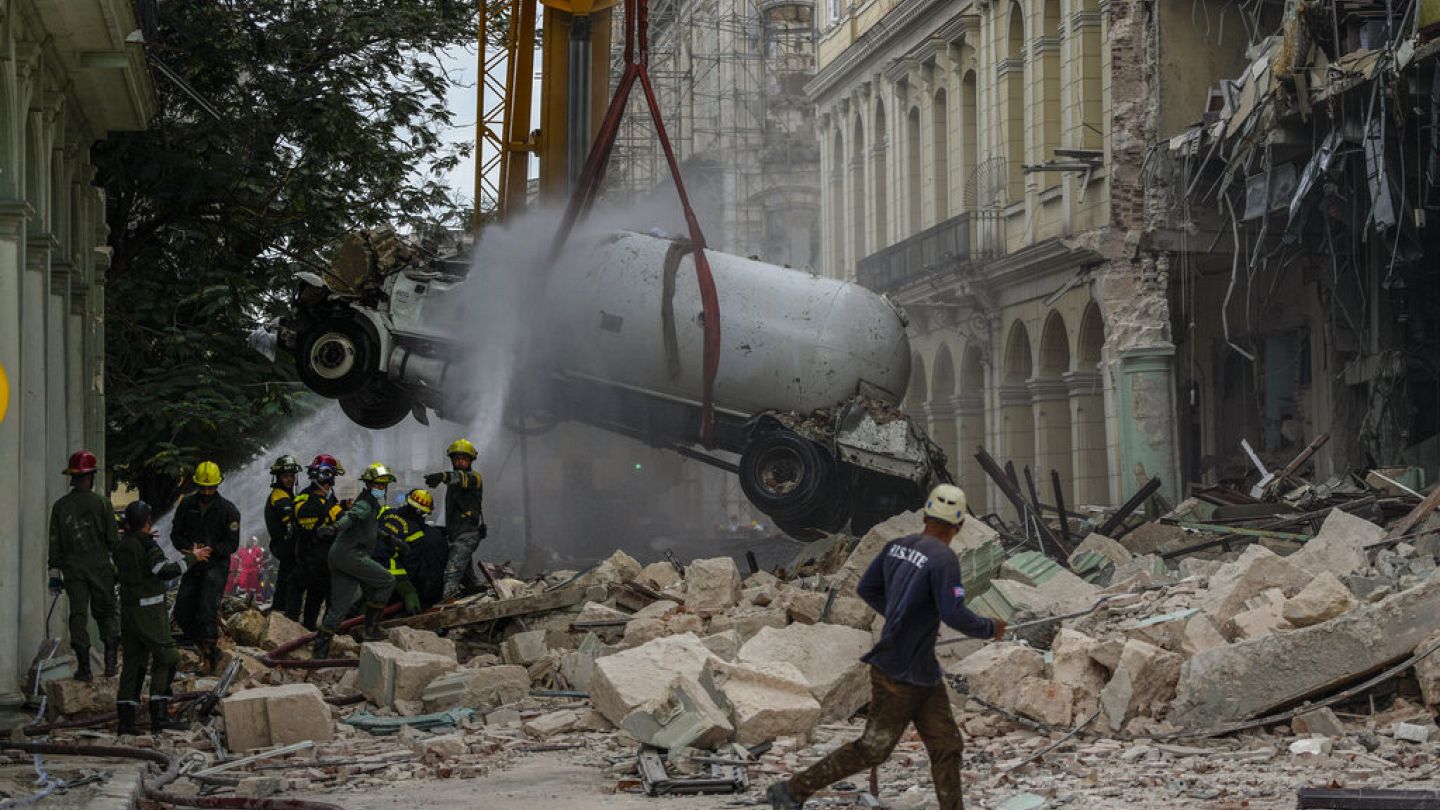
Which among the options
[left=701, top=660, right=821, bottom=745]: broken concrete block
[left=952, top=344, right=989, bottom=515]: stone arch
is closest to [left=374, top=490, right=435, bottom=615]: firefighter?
[left=701, top=660, right=821, bottom=745]: broken concrete block

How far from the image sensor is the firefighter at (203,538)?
1559 centimetres

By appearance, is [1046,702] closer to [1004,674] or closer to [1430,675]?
[1004,674]

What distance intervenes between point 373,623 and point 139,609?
4.16 metres

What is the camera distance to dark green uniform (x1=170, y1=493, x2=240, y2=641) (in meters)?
15.7

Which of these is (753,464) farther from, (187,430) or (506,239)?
(187,430)

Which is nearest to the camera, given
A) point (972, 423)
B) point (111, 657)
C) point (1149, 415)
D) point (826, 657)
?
point (826, 657)

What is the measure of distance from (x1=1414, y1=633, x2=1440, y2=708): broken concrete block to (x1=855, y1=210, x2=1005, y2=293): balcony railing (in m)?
24.9

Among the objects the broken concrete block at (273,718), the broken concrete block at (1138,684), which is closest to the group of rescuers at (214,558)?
the broken concrete block at (273,718)

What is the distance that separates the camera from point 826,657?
13305 millimetres

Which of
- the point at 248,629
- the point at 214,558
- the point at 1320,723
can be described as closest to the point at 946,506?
the point at 1320,723

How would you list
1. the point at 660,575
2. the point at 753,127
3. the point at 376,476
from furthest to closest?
the point at 753,127, the point at 660,575, the point at 376,476

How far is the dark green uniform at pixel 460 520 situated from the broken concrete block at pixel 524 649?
9.30 ft

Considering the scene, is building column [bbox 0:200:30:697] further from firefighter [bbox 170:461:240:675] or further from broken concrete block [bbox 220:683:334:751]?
firefighter [bbox 170:461:240:675]

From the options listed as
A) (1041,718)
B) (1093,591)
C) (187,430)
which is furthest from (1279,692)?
(187,430)
